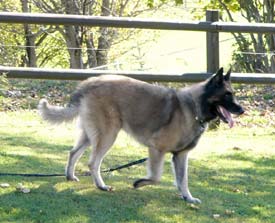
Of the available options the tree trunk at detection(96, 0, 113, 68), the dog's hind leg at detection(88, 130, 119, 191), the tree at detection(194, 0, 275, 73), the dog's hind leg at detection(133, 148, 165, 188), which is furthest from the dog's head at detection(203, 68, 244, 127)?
the tree trunk at detection(96, 0, 113, 68)

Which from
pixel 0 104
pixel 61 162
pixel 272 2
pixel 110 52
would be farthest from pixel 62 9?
pixel 61 162

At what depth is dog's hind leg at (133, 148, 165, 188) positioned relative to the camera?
21.6ft

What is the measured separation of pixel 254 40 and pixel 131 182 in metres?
8.41

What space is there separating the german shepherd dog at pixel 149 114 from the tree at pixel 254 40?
7.66 m

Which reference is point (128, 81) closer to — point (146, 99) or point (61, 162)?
point (146, 99)

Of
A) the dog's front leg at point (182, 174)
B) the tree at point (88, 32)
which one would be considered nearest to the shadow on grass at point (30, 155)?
the dog's front leg at point (182, 174)

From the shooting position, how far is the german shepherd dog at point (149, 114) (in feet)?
22.0

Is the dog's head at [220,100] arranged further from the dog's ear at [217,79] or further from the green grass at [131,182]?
the green grass at [131,182]

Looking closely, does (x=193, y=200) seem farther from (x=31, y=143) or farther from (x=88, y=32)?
(x=88, y=32)

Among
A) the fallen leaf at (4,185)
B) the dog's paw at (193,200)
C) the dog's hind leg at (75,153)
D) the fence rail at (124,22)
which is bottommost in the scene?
the dog's paw at (193,200)

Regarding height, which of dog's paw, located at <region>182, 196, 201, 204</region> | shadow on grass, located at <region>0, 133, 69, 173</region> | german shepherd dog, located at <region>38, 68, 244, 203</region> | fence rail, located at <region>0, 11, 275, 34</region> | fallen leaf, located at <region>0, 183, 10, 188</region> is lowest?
dog's paw, located at <region>182, 196, 201, 204</region>

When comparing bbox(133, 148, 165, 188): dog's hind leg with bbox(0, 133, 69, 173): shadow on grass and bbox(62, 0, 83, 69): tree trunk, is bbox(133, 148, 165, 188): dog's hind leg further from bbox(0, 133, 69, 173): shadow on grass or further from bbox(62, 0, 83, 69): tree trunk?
bbox(62, 0, 83, 69): tree trunk

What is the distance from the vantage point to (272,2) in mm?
14477

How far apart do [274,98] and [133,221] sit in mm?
6688
